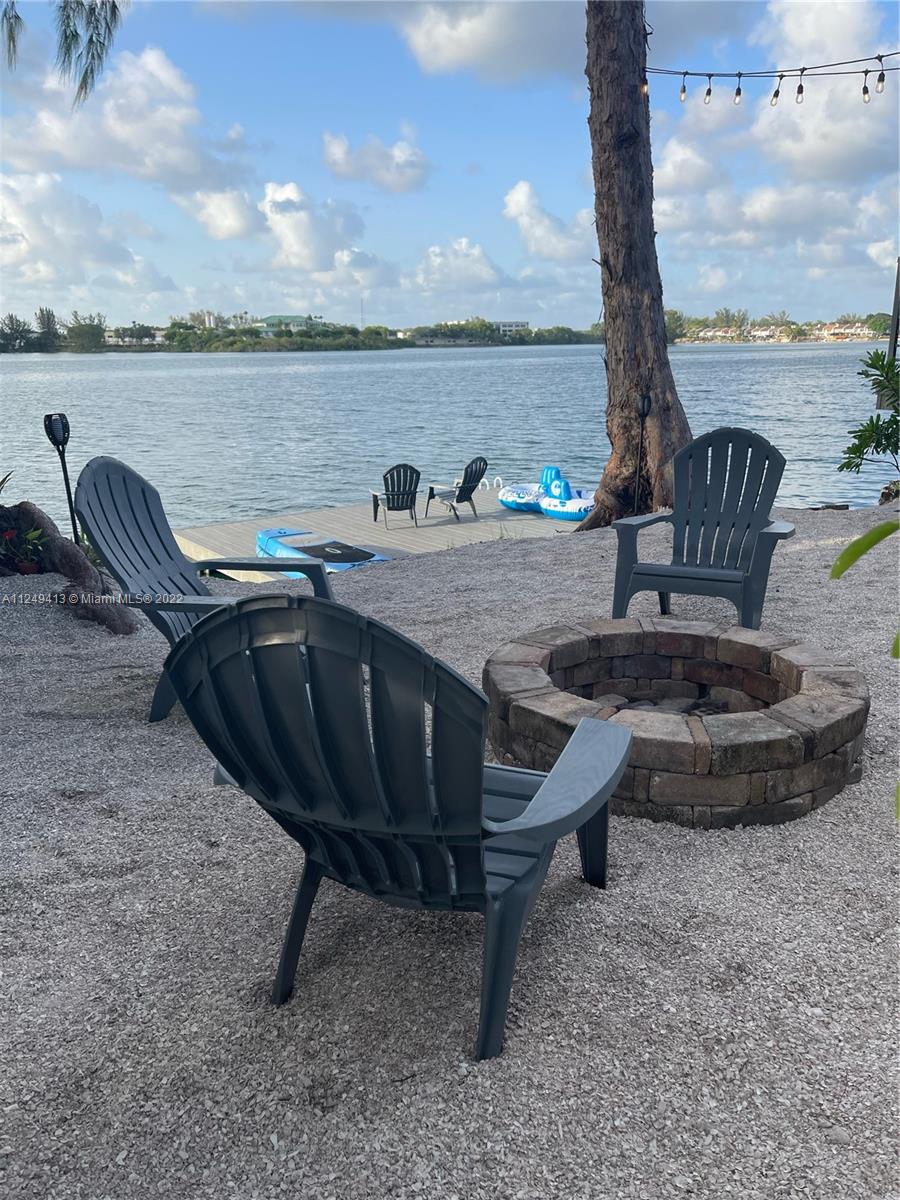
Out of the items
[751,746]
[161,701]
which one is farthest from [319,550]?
[751,746]

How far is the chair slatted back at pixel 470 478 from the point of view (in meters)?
12.5

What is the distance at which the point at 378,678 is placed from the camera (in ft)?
4.80

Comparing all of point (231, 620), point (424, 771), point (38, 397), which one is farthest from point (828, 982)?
point (38, 397)

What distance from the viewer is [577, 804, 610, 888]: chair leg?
2199mm

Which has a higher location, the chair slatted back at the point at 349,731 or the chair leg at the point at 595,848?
the chair slatted back at the point at 349,731

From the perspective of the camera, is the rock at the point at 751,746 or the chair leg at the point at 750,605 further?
the chair leg at the point at 750,605

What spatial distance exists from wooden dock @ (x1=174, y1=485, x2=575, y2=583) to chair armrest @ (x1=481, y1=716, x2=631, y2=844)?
8647mm

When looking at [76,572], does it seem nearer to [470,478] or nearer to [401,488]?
[401,488]

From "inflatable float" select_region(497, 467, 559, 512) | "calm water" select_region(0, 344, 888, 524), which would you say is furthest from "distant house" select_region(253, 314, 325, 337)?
"inflatable float" select_region(497, 467, 559, 512)

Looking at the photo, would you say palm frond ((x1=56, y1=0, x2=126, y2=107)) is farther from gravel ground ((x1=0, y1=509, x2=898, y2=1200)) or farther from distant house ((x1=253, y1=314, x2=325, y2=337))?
distant house ((x1=253, y1=314, x2=325, y2=337))

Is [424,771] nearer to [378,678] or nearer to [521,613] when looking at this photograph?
[378,678]

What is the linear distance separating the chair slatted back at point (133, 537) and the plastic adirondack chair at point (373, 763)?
171 centimetres

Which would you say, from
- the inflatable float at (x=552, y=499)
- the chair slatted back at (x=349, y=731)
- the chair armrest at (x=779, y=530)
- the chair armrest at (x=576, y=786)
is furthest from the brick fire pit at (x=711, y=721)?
the inflatable float at (x=552, y=499)

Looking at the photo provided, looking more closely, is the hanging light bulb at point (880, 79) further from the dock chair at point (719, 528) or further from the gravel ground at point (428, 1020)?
the gravel ground at point (428, 1020)
